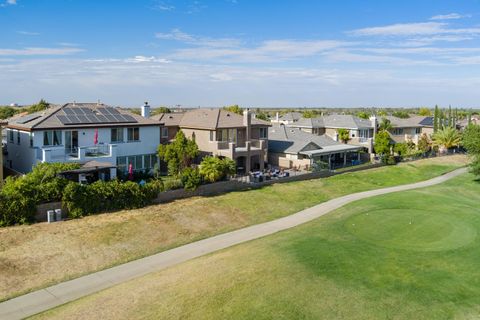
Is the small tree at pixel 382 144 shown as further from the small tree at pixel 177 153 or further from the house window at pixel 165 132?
the small tree at pixel 177 153

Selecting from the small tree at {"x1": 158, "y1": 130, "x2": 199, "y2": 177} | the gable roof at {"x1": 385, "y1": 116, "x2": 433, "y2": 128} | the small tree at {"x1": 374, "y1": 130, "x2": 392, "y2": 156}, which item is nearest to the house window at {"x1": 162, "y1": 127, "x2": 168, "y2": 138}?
the small tree at {"x1": 158, "y1": 130, "x2": 199, "y2": 177}

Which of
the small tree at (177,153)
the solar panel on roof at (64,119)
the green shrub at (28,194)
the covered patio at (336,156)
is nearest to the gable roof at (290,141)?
the covered patio at (336,156)

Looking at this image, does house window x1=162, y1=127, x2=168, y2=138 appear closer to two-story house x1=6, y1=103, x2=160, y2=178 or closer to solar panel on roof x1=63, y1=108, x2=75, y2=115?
two-story house x1=6, y1=103, x2=160, y2=178

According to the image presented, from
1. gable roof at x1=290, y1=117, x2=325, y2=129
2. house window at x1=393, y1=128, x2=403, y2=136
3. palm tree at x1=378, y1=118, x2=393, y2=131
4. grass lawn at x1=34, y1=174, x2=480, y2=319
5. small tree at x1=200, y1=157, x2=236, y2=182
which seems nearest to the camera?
grass lawn at x1=34, y1=174, x2=480, y2=319

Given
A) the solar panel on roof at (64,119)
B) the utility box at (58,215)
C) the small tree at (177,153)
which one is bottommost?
the utility box at (58,215)

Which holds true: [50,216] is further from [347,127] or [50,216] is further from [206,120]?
[347,127]
